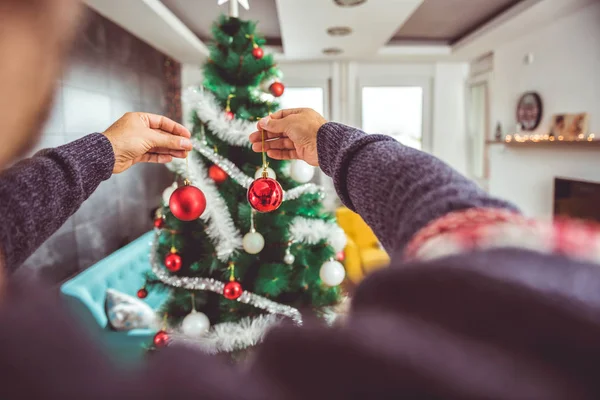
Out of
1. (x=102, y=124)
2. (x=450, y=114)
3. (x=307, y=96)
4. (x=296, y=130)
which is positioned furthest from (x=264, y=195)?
(x=450, y=114)

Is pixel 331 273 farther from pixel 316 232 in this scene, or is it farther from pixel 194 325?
pixel 194 325

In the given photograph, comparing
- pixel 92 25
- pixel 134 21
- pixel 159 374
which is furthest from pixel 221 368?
pixel 134 21

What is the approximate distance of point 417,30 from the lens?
15.3 ft

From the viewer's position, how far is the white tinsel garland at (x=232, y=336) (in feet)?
4.41

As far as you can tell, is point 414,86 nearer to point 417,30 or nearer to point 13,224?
point 417,30

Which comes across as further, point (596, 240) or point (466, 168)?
point (466, 168)

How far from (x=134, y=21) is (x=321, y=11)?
1.67m

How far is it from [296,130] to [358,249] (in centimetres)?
334

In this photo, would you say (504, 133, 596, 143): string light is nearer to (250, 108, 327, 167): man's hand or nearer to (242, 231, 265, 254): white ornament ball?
(242, 231, 265, 254): white ornament ball

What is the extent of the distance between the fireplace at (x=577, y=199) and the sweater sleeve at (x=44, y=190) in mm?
3692

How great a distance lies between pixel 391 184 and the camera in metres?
0.44

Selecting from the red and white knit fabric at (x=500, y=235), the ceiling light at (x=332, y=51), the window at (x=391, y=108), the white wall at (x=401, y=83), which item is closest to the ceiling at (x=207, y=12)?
the ceiling light at (x=332, y=51)

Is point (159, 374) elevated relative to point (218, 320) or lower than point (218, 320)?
elevated

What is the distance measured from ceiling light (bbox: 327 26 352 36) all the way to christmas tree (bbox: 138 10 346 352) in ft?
8.45
